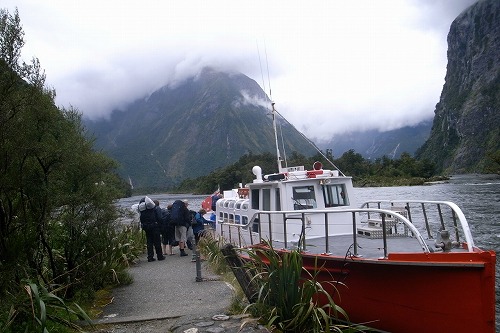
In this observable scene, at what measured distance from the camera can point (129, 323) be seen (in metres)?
7.03

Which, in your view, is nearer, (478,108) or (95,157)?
(95,157)

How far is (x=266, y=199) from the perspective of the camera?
466 inches

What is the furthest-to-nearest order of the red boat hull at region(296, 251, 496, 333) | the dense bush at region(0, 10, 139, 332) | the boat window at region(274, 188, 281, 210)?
the boat window at region(274, 188, 281, 210), the red boat hull at region(296, 251, 496, 333), the dense bush at region(0, 10, 139, 332)

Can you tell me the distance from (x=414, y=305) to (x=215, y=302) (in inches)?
127

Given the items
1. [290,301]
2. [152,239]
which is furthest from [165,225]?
[290,301]

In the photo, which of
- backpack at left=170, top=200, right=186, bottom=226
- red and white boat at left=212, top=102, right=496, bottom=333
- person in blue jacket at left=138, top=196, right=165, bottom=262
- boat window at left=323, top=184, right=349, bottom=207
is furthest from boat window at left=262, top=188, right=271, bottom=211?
person in blue jacket at left=138, top=196, right=165, bottom=262

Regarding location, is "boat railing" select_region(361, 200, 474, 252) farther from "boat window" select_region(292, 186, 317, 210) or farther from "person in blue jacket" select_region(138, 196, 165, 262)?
"person in blue jacket" select_region(138, 196, 165, 262)

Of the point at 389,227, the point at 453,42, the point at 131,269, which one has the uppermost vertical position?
the point at 453,42

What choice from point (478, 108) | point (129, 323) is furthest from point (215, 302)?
point (478, 108)

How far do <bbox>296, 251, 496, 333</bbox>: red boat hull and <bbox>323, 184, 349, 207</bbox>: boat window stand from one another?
127 inches

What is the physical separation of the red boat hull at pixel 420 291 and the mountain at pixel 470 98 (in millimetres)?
99667

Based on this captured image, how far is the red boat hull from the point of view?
6.38 metres

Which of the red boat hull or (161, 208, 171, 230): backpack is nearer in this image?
the red boat hull

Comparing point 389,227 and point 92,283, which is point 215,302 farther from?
point 389,227
